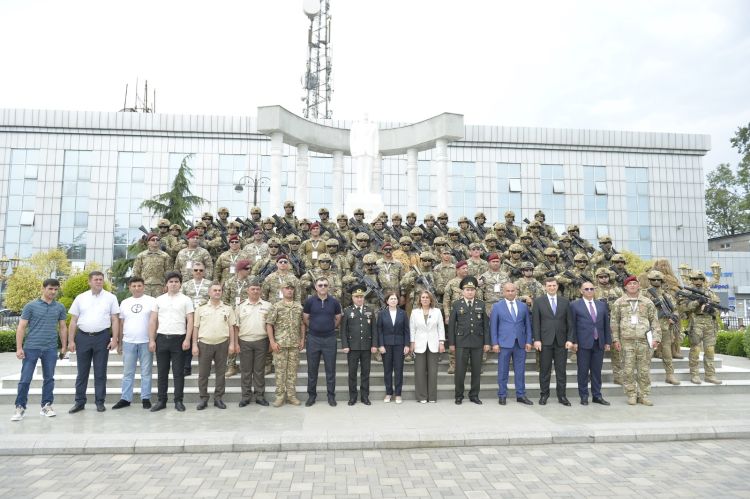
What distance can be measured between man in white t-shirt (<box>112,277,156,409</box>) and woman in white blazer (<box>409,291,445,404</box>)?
12.9 feet

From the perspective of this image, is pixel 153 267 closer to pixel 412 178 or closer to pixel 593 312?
pixel 593 312

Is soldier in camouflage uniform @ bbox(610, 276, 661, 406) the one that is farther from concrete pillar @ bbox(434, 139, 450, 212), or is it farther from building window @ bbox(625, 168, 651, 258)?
building window @ bbox(625, 168, 651, 258)

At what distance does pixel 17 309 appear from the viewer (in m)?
27.9

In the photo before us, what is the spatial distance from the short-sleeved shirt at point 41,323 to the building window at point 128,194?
117ft

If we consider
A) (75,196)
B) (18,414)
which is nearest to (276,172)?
(18,414)

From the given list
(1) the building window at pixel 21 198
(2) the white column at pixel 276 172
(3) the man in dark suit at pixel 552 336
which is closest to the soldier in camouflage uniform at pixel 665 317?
(3) the man in dark suit at pixel 552 336

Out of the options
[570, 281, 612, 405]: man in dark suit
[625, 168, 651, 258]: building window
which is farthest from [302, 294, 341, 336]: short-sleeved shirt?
[625, 168, 651, 258]: building window

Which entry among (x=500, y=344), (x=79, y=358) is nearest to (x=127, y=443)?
(x=79, y=358)

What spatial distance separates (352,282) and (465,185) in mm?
33537

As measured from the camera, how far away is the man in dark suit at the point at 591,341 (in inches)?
303

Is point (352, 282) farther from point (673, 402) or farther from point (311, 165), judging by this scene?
point (311, 165)

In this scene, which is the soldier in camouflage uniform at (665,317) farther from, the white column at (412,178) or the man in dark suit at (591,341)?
the white column at (412,178)

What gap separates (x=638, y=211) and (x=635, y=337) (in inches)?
1608

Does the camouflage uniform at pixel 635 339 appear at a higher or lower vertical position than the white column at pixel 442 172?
lower
